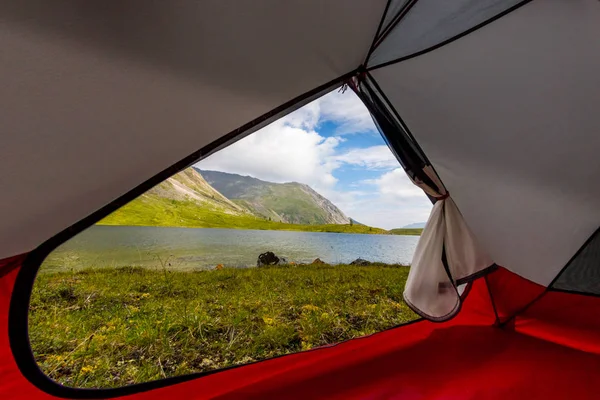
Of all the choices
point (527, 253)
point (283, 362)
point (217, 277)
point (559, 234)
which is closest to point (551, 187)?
point (559, 234)

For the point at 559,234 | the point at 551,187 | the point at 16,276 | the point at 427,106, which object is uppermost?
the point at 427,106

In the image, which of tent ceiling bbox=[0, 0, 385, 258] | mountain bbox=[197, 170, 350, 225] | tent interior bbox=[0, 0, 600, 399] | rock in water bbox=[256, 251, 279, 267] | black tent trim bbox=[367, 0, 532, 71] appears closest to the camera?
tent ceiling bbox=[0, 0, 385, 258]

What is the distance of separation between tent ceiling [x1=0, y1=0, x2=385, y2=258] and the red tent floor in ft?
1.90

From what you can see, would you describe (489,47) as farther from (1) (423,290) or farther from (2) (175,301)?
(2) (175,301)

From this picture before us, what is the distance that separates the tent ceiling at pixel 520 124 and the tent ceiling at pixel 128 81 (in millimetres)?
461

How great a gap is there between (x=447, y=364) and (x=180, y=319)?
2.13m

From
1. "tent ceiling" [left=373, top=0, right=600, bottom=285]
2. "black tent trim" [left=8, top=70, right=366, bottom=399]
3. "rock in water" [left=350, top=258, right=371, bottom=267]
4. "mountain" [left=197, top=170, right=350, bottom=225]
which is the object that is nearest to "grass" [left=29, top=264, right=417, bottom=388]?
"black tent trim" [left=8, top=70, right=366, bottom=399]

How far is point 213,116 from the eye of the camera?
1.14m

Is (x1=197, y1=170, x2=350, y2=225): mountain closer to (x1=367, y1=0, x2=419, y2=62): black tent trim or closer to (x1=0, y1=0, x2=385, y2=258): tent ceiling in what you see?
(x1=367, y1=0, x2=419, y2=62): black tent trim

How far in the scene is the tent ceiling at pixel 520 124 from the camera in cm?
114

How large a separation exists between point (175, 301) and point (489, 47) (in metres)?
3.54

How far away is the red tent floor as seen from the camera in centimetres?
126

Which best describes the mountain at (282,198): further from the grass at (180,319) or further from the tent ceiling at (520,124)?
the tent ceiling at (520,124)

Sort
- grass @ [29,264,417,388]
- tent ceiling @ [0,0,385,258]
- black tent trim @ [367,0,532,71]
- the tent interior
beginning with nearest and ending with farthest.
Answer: tent ceiling @ [0,0,385,258] < the tent interior < black tent trim @ [367,0,532,71] < grass @ [29,264,417,388]
